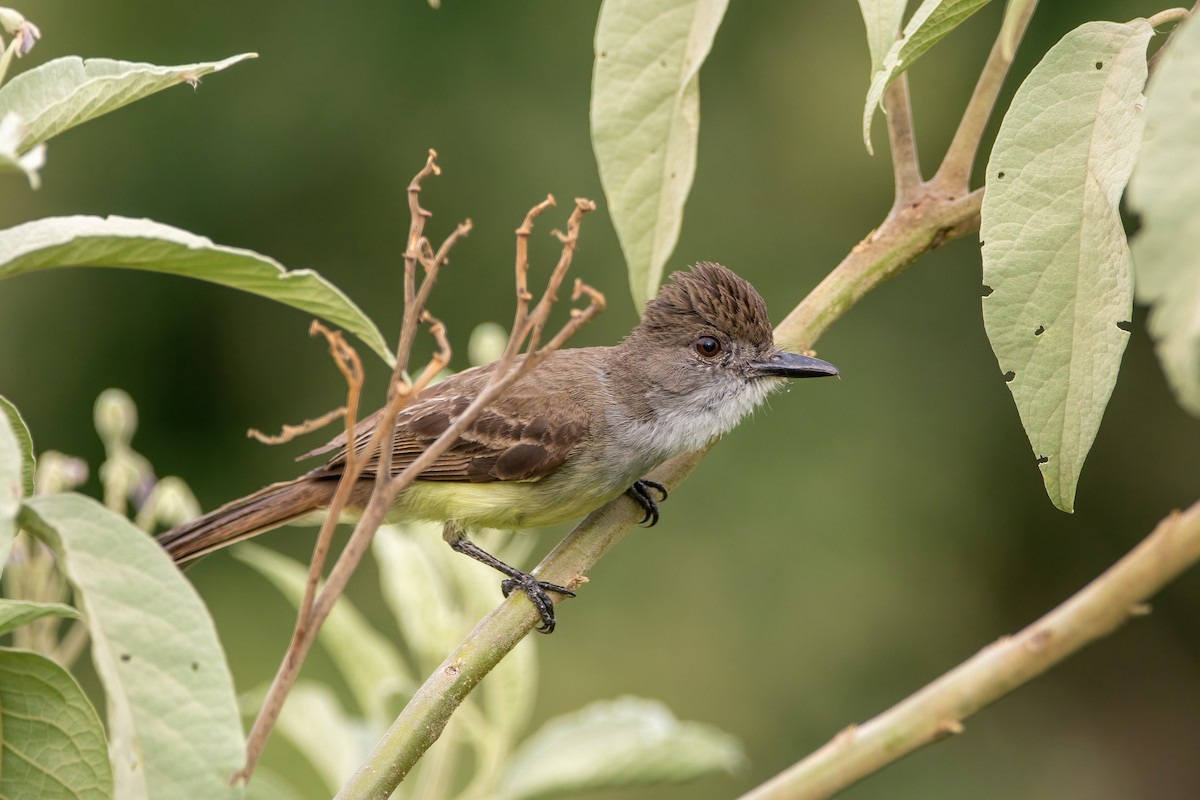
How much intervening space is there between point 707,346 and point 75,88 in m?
2.26

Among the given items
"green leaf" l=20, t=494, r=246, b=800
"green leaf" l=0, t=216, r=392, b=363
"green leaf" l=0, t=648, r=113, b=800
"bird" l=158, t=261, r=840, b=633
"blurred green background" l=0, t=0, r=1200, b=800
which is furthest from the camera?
"blurred green background" l=0, t=0, r=1200, b=800

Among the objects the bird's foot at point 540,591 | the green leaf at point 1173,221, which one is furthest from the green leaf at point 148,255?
the green leaf at point 1173,221

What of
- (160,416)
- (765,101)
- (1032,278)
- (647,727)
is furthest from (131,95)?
(160,416)

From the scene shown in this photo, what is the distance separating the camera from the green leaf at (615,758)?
2816 mm

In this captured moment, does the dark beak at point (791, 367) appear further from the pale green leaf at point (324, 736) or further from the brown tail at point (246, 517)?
the pale green leaf at point (324, 736)

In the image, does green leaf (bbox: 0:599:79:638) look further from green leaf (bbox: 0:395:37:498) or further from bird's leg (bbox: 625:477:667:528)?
bird's leg (bbox: 625:477:667:528)

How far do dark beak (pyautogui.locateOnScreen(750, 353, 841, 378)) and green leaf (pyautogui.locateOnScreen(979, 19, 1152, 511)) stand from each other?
1.37 m

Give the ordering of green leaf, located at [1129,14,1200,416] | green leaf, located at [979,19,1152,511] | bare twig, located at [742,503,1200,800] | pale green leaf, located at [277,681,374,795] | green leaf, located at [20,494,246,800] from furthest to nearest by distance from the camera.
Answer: pale green leaf, located at [277,681,374,795] < green leaf, located at [979,19,1152,511] < green leaf, located at [20,494,246,800] < bare twig, located at [742,503,1200,800] < green leaf, located at [1129,14,1200,416]

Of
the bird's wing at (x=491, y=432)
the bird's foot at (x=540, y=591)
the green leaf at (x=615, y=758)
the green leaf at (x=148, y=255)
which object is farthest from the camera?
the bird's wing at (x=491, y=432)

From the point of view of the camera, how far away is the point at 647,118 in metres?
2.11

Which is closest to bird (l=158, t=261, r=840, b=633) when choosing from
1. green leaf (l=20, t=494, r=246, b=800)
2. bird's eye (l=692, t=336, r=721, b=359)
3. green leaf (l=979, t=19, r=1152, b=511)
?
bird's eye (l=692, t=336, r=721, b=359)

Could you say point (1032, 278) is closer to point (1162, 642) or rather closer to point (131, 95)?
point (131, 95)

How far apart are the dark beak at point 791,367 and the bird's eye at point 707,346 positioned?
0.55 ft

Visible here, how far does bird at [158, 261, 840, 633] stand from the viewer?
10.9ft
